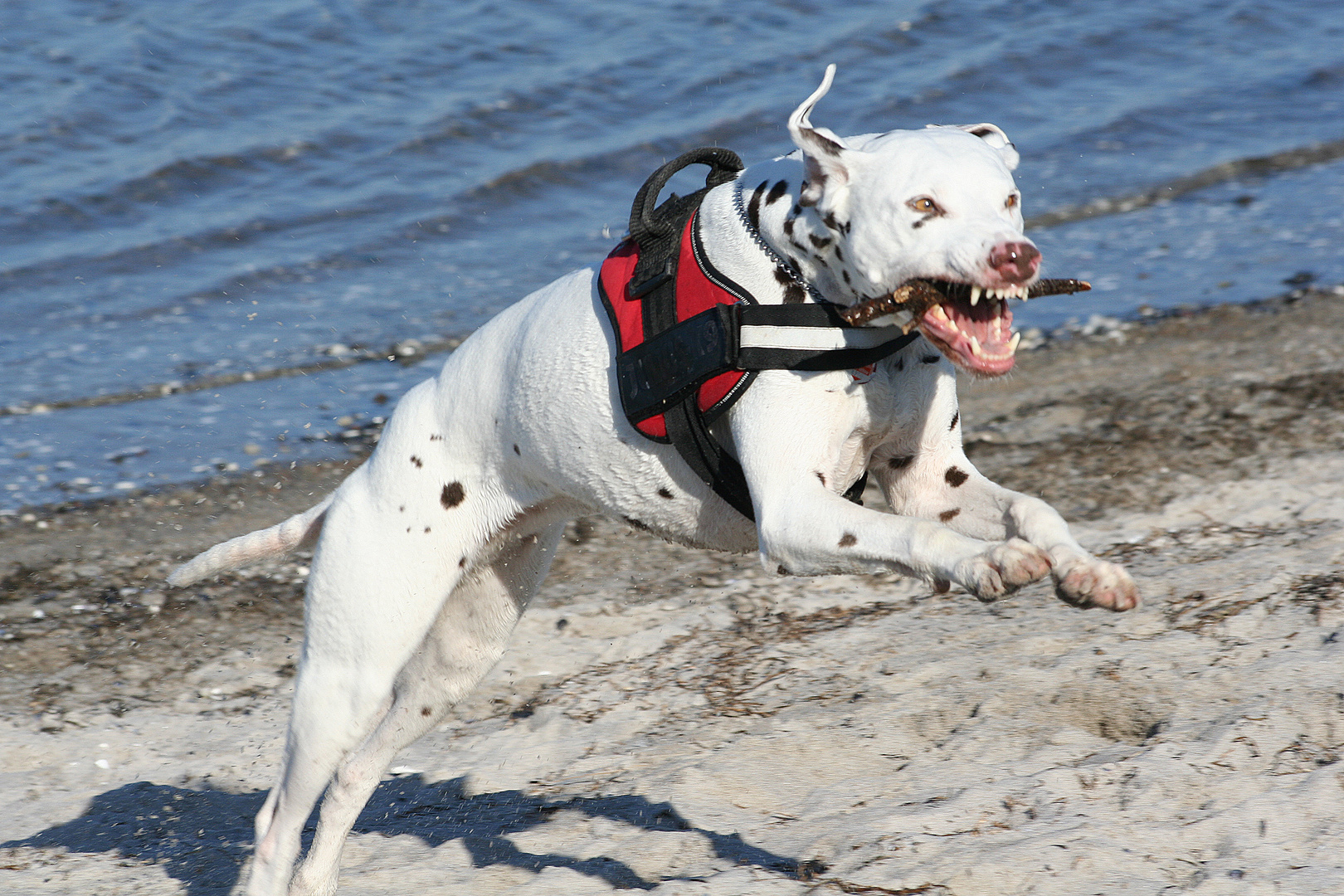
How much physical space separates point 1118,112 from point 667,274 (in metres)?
12.5

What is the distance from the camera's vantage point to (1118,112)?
14.9 m

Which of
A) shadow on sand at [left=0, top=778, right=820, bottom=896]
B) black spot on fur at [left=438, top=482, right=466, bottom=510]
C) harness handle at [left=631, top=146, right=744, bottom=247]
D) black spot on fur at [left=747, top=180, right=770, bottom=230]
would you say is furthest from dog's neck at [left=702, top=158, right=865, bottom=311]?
shadow on sand at [left=0, top=778, right=820, bottom=896]

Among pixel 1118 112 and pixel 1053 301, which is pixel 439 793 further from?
pixel 1118 112

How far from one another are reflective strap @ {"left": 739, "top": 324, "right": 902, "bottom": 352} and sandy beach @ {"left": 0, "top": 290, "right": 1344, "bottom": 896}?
289mm

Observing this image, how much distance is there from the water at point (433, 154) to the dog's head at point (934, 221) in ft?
19.1

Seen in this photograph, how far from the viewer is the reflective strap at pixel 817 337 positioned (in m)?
3.45

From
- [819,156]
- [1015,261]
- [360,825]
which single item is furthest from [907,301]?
[360,825]

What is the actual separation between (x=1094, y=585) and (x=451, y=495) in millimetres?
1901

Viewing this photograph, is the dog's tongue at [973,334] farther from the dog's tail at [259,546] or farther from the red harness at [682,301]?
the dog's tail at [259,546]

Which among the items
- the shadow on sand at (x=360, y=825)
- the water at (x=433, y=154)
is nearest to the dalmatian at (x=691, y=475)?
the shadow on sand at (x=360, y=825)

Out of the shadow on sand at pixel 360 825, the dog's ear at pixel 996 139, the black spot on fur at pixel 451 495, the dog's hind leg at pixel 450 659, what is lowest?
the shadow on sand at pixel 360 825

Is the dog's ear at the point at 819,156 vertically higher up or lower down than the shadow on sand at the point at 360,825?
higher up

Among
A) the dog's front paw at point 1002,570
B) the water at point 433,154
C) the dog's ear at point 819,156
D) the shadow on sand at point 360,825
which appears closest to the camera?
the dog's front paw at point 1002,570

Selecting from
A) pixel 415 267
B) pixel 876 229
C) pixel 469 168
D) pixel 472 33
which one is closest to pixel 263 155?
pixel 469 168
